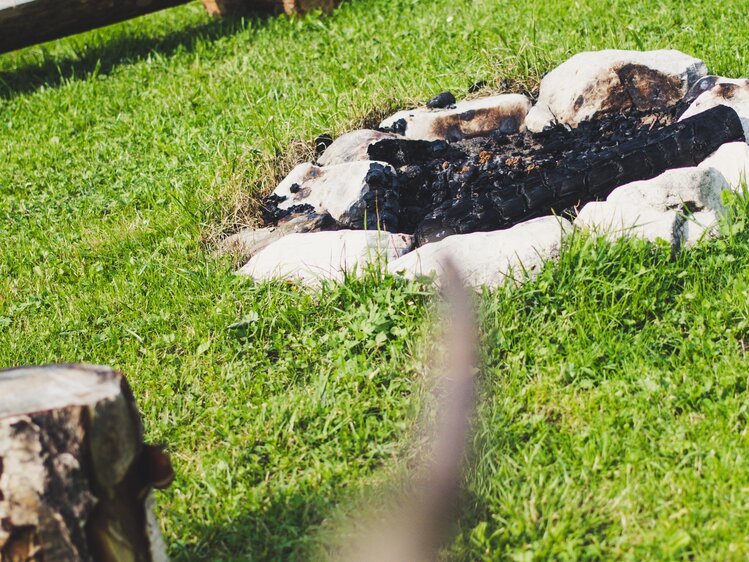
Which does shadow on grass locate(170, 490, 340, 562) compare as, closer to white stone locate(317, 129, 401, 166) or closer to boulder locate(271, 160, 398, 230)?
boulder locate(271, 160, 398, 230)

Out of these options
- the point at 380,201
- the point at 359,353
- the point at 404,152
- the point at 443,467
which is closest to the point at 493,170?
the point at 404,152

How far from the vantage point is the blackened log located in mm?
3984

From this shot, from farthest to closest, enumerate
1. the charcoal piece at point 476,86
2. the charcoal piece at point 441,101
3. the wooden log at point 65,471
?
the charcoal piece at point 476,86
the charcoal piece at point 441,101
the wooden log at point 65,471

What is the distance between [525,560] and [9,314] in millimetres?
2945

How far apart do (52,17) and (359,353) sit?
5.32 m

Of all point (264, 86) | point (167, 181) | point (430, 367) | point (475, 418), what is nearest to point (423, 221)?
point (430, 367)

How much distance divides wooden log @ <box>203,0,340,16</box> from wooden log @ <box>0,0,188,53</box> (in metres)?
0.82

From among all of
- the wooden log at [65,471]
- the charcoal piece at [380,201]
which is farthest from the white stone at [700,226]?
the wooden log at [65,471]

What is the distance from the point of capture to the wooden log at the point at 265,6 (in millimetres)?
7398

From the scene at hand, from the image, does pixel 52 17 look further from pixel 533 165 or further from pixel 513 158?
pixel 533 165

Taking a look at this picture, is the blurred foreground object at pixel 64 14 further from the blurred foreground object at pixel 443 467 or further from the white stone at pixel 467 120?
the blurred foreground object at pixel 443 467

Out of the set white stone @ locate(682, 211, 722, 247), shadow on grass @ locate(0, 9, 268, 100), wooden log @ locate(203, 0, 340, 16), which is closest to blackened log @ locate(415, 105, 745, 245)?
white stone @ locate(682, 211, 722, 247)

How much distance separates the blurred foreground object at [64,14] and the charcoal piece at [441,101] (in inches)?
107

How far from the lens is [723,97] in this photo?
4.55 m
